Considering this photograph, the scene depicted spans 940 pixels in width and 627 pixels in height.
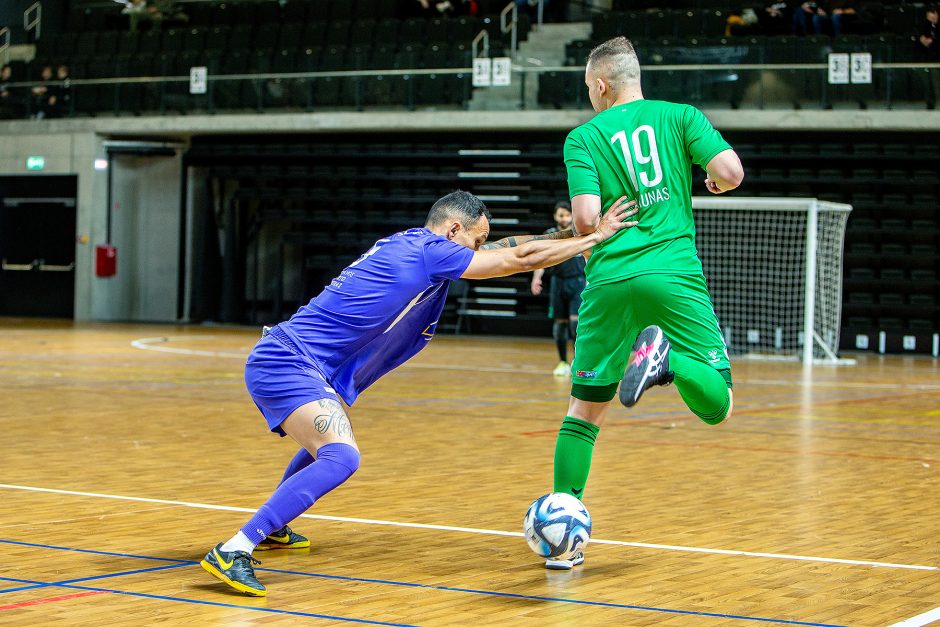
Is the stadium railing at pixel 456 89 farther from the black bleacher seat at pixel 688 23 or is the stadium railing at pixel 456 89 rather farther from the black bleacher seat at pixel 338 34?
the black bleacher seat at pixel 688 23

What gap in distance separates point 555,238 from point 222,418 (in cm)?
555

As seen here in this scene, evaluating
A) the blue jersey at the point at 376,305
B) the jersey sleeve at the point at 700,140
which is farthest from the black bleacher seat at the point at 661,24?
the blue jersey at the point at 376,305

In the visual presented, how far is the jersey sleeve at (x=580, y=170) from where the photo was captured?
4.55m

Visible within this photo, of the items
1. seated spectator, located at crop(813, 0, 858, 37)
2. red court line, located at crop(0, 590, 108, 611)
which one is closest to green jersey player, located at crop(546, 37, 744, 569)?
red court line, located at crop(0, 590, 108, 611)

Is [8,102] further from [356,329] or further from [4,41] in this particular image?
[356,329]

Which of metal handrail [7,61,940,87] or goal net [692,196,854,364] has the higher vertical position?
metal handrail [7,61,940,87]

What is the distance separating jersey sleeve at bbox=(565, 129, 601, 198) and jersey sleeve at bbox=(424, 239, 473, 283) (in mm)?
481

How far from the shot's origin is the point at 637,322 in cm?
460

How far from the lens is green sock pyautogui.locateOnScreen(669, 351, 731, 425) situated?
4508mm

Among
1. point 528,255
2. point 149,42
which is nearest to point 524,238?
point 528,255

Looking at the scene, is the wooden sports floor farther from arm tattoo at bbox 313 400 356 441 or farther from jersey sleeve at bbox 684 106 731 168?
jersey sleeve at bbox 684 106 731 168

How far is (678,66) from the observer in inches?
818

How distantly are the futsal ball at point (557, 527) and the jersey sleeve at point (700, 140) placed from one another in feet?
4.42

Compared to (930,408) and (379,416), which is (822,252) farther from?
(379,416)
